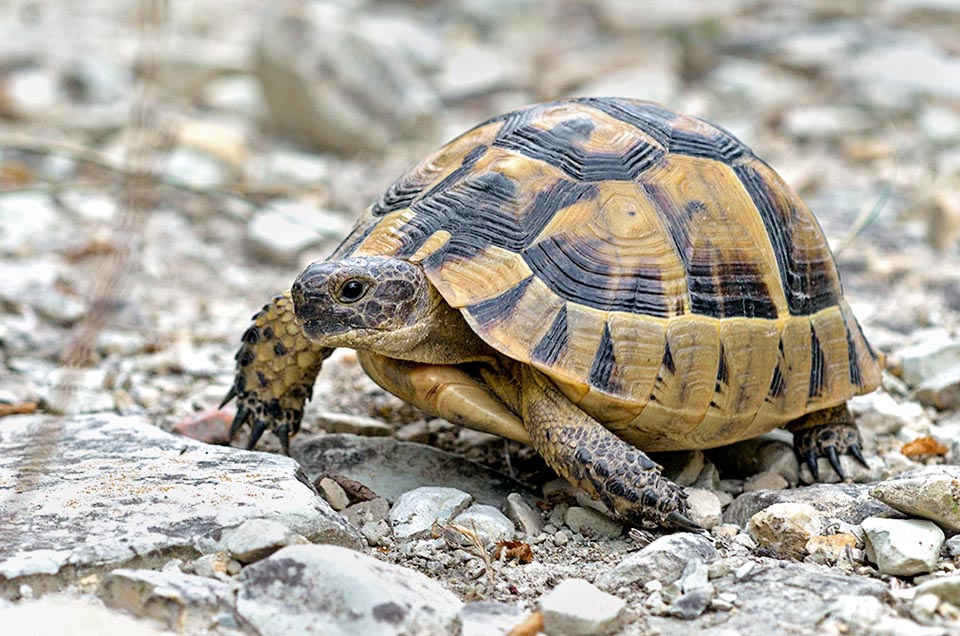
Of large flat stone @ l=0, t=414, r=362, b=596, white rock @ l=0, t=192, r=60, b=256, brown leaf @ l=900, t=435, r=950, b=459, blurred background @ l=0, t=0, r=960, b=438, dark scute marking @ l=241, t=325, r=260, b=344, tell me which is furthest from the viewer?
white rock @ l=0, t=192, r=60, b=256

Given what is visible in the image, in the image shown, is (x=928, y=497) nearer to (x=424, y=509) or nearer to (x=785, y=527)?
(x=785, y=527)

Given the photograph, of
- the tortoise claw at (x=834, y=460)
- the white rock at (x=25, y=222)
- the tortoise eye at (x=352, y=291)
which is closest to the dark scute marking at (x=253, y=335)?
the tortoise eye at (x=352, y=291)

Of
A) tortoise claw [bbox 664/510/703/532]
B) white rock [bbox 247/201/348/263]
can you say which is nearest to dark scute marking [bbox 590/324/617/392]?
tortoise claw [bbox 664/510/703/532]

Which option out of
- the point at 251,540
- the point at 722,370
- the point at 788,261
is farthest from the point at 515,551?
the point at 788,261

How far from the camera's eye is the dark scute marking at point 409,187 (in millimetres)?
3354

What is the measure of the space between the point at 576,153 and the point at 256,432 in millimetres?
1330

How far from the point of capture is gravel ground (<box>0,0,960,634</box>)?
7.85 feet

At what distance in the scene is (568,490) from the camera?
3.28 metres

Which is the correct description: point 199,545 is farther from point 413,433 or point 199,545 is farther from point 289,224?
point 289,224

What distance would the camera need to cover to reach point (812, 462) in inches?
139

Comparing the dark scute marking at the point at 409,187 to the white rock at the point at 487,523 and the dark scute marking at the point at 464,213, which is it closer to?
the dark scute marking at the point at 464,213

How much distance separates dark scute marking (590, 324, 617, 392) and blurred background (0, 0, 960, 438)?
1.40 m

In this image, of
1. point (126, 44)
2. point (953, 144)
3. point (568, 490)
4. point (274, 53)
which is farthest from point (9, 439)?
point (126, 44)

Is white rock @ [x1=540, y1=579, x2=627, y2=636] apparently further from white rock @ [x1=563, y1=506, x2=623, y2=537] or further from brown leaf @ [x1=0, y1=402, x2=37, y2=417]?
brown leaf @ [x1=0, y1=402, x2=37, y2=417]
